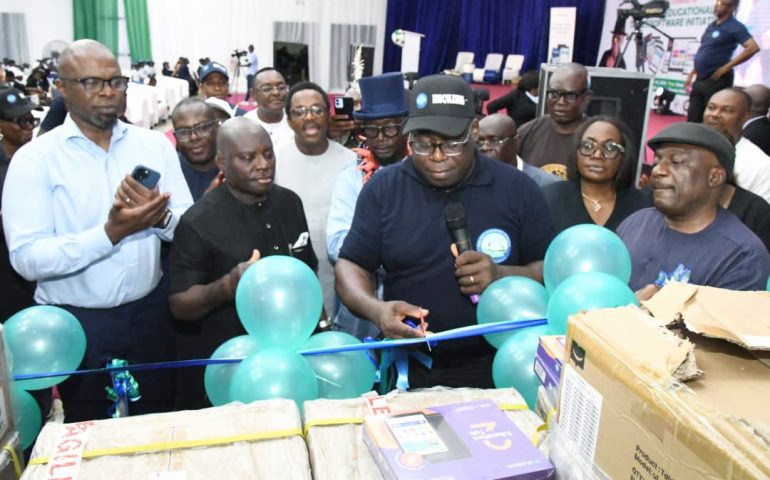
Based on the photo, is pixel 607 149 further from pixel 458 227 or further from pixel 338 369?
pixel 338 369

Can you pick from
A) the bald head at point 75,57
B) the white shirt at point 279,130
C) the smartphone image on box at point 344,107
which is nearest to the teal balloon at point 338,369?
the bald head at point 75,57

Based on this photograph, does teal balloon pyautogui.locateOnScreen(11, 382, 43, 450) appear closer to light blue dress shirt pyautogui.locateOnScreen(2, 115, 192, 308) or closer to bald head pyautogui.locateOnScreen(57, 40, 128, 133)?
light blue dress shirt pyautogui.locateOnScreen(2, 115, 192, 308)

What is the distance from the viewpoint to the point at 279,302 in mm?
1476

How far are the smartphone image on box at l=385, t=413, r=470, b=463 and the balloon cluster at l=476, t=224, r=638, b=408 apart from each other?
558 millimetres

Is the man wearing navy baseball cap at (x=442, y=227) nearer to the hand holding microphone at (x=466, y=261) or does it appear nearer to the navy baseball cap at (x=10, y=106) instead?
the hand holding microphone at (x=466, y=261)

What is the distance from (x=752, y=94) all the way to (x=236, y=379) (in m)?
4.34

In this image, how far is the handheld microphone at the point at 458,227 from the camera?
1797 mm

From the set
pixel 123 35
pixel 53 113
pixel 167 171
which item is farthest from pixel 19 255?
pixel 123 35

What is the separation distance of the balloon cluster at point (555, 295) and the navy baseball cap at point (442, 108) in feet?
1.48

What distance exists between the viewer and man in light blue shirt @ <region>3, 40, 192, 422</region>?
191cm

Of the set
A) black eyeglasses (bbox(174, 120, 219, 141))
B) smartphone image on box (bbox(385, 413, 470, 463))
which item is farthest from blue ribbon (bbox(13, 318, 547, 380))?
black eyeglasses (bbox(174, 120, 219, 141))

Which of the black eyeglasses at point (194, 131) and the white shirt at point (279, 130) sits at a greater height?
the black eyeglasses at point (194, 131)

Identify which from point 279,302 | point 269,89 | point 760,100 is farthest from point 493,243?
point 760,100

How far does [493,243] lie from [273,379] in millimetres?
833
